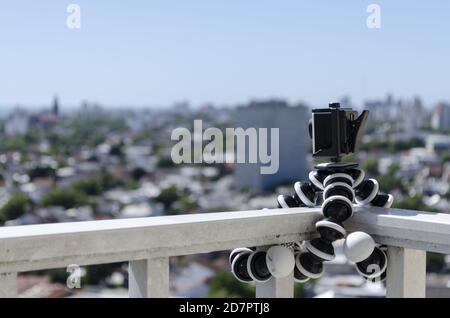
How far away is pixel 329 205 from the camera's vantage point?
1.64 metres

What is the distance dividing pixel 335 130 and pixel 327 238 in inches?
11.1

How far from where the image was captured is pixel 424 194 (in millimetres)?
34531

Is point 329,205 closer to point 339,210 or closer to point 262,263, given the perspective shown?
point 339,210

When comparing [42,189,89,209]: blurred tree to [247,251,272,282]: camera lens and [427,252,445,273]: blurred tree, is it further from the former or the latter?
[247,251,272,282]: camera lens

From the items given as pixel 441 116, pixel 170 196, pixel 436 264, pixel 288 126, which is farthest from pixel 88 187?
pixel 441 116

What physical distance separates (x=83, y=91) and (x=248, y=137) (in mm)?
57526

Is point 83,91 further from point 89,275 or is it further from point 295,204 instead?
point 295,204

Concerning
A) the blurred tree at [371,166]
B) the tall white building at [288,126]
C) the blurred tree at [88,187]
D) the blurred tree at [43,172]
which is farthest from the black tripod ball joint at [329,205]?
the blurred tree at [43,172]

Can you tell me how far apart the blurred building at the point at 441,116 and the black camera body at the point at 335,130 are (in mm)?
45806

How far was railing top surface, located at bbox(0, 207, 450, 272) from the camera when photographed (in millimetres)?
1216

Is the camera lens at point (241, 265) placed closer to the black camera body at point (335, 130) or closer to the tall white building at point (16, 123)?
the black camera body at point (335, 130)

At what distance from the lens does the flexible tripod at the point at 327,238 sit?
5.07 feet

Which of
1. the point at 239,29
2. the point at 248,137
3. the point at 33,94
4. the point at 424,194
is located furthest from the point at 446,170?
the point at 248,137

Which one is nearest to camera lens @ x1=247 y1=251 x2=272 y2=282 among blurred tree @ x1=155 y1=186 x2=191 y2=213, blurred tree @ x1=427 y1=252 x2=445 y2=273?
blurred tree @ x1=427 y1=252 x2=445 y2=273
